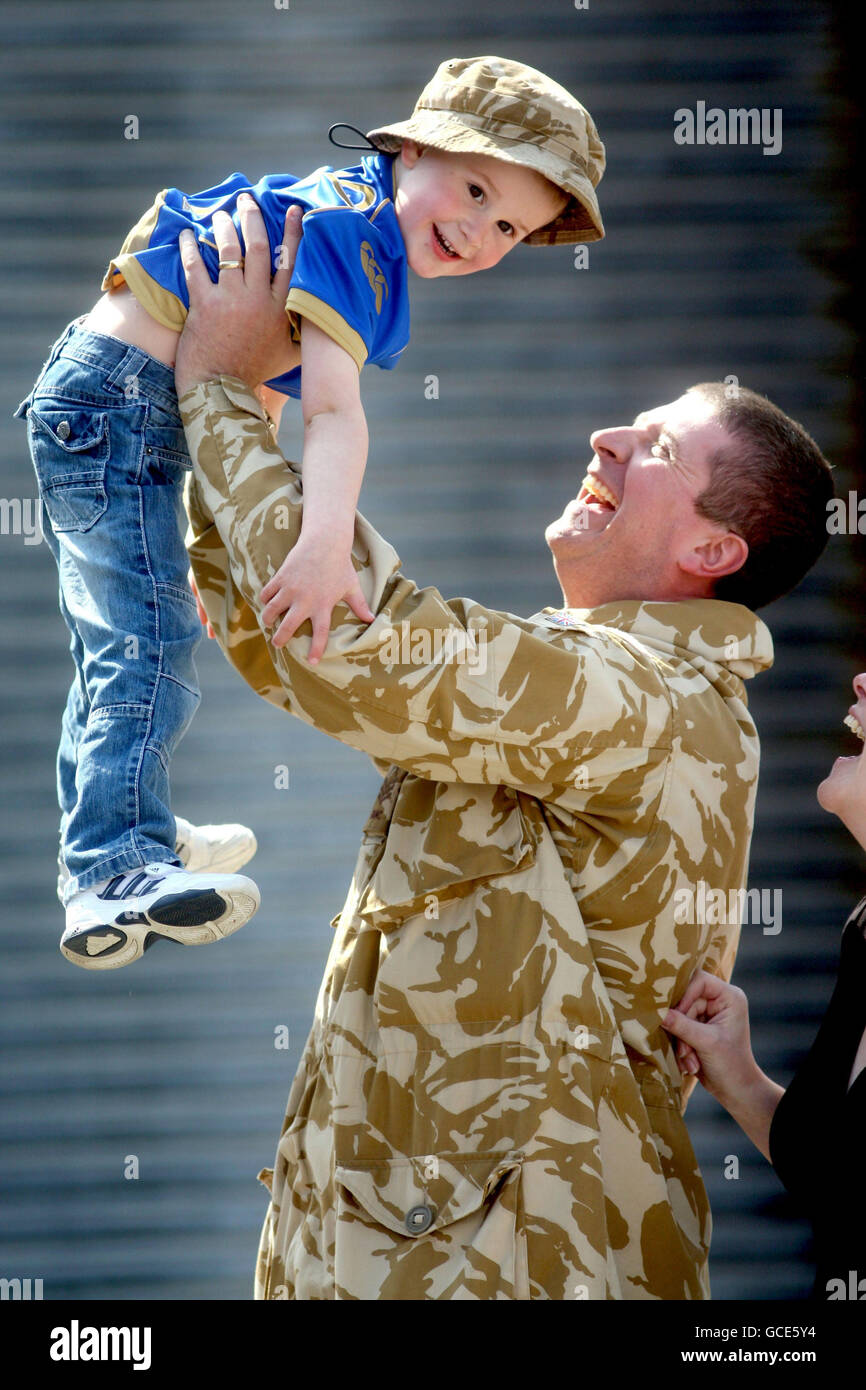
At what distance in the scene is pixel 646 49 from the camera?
3.71m

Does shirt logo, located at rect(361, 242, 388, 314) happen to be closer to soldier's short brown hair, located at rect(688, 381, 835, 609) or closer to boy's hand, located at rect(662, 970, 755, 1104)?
soldier's short brown hair, located at rect(688, 381, 835, 609)

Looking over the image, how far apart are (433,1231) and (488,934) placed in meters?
0.41

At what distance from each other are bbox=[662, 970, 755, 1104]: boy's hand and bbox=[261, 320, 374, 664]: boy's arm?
32.7 inches

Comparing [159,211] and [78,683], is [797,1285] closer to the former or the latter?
[78,683]

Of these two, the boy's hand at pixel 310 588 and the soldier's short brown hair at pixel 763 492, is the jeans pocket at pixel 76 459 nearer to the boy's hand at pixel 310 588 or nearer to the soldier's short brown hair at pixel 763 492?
the boy's hand at pixel 310 588

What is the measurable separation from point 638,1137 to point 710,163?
8.56 feet

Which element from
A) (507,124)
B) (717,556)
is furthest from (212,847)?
(507,124)

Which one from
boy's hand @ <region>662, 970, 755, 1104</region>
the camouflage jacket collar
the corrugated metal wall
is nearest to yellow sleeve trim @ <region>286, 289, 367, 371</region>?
the camouflage jacket collar

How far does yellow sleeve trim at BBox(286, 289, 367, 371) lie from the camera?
2027 mm

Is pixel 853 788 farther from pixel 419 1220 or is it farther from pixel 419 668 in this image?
pixel 419 1220

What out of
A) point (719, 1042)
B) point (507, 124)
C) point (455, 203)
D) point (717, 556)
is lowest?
point (719, 1042)

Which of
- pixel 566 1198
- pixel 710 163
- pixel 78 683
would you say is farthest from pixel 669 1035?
pixel 710 163

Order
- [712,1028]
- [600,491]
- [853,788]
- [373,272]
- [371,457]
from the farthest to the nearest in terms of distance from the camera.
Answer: [371,457]
[600,491]
[853,788]
[712,1028]
[373,272]

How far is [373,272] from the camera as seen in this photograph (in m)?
2.14
